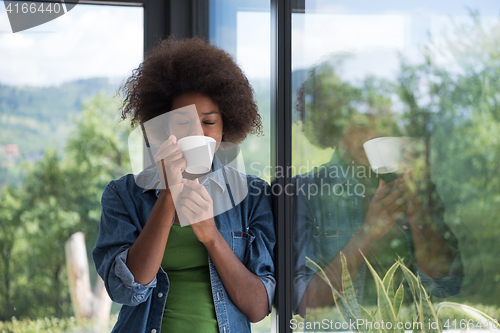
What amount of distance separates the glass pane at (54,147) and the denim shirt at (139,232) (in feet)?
2.39

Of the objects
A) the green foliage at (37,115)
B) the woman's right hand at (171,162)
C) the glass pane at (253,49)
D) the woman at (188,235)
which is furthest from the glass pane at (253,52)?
the green foliage at (37,115)

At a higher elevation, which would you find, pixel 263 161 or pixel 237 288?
pixel 263 161

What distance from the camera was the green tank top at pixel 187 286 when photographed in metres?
0.81

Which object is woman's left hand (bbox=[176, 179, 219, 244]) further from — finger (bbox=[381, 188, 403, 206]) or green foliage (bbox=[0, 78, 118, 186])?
green foliage (bbox=[0, 78, 118, 186])

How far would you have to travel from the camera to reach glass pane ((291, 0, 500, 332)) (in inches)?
19.3

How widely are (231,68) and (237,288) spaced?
0.54 metres

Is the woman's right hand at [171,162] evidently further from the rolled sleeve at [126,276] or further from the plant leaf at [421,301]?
the plant leaf at [421,301]

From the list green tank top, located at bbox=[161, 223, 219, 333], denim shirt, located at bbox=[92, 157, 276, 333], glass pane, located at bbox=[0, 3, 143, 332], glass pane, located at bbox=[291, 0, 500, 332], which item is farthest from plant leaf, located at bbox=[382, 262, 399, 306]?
glass pane, located at bbox=[0, 3, 143, 332]

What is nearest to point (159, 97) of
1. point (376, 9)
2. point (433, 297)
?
point (376, 9)

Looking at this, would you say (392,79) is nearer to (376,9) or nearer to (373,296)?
(376,9)

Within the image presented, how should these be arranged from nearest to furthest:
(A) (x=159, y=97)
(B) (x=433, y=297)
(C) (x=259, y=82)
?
(B) (x=433, y=297) → (A) (x=159, y=97) → (C) (x=259, y=82)

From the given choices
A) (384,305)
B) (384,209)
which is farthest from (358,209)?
(384,305)

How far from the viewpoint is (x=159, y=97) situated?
98 cm

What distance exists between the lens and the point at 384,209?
58 cm
